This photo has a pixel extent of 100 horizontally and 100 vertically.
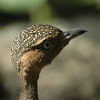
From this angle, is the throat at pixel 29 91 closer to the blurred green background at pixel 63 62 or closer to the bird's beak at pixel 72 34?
the bird's beak at pixel 72 34

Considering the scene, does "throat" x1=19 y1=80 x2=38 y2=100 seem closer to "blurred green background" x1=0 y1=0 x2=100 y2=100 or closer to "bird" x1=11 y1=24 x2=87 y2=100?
"bird" x1=11 y1=24 x2=87 y2=100

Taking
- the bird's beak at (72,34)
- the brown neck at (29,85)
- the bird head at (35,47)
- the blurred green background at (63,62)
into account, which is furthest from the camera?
the blurred green background at (63,62)

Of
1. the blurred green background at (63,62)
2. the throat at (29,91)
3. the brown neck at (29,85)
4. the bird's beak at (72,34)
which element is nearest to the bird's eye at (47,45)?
the bird's beak at (72,34)

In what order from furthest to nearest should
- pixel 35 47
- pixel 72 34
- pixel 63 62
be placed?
1. pixel 63 62
2. pixel 72 34
3. pixel 35 47

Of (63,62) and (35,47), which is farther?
(63,62)

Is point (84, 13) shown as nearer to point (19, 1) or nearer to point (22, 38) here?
point (19, 1)

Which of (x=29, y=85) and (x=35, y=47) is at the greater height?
(x=35, y=47)

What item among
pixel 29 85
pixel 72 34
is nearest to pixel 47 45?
pixel 72 34

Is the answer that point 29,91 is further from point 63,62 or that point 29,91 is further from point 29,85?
point 63,62
